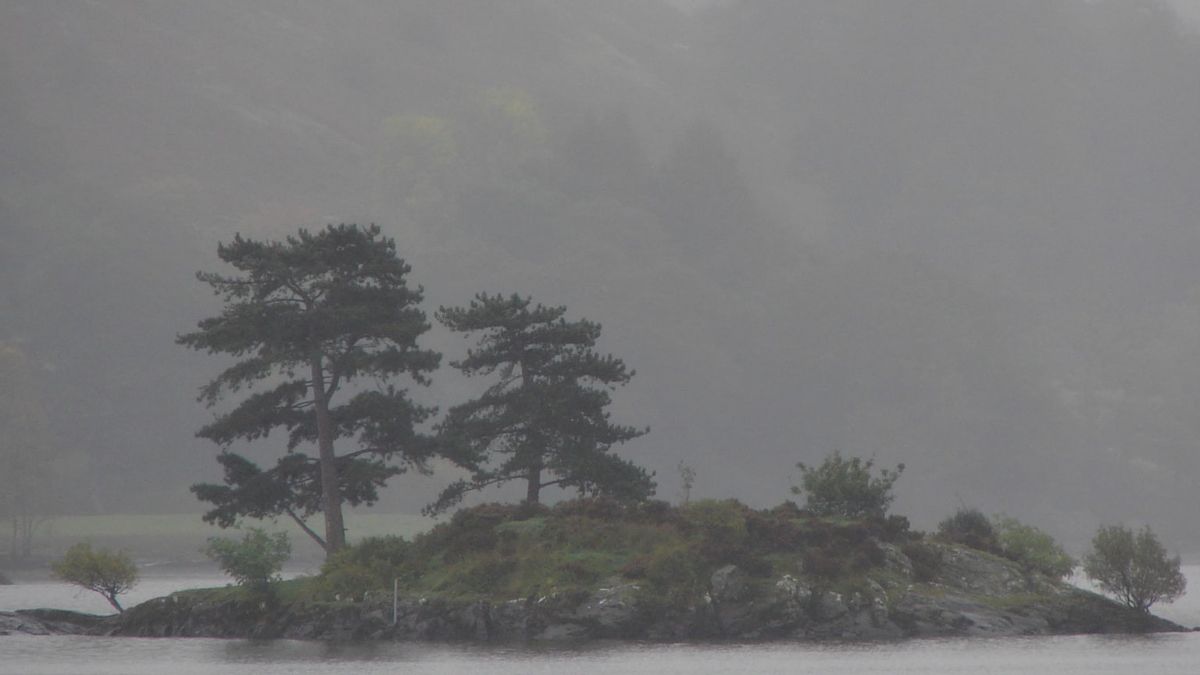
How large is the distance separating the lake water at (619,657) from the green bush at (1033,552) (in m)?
7.81

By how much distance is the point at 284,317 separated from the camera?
252 feet

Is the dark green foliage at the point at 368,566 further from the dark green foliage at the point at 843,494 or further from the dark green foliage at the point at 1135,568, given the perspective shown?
the dark green foliage at the point at 1135,568

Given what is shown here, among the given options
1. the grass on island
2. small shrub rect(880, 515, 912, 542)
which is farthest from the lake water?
small shrub rect(880, 515, 912, 542)

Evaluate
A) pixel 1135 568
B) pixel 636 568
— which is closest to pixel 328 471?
pixel 636 568

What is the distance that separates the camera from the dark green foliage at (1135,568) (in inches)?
2785

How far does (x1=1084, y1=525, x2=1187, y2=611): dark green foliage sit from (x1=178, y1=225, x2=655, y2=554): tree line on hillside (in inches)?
883

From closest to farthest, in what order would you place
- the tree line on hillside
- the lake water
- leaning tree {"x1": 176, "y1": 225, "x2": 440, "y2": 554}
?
the lake water < leaning tree {"x1": 176, "y1": 225, "x2": 440, "y2": 554} < the tree line on hillside

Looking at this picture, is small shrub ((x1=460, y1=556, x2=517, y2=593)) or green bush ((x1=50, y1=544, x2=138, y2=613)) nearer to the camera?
small shrub ((x1=460, y1=556, x2=517, y2=593))

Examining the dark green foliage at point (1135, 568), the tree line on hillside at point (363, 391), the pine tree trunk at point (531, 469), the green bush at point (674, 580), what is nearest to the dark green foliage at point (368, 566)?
the tree line on hillside at point (363, 391)

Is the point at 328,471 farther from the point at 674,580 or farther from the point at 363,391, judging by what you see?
the point at 674,580

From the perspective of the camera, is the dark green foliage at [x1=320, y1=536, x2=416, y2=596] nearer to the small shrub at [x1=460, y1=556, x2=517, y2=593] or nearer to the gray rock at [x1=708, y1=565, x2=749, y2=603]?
the small shrub at [x1=460, y1=556, x2=517, y2=593]

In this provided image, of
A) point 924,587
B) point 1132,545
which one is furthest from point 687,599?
point 1132,545

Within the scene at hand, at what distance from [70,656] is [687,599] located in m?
23.3

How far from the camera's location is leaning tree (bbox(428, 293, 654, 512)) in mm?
81938
